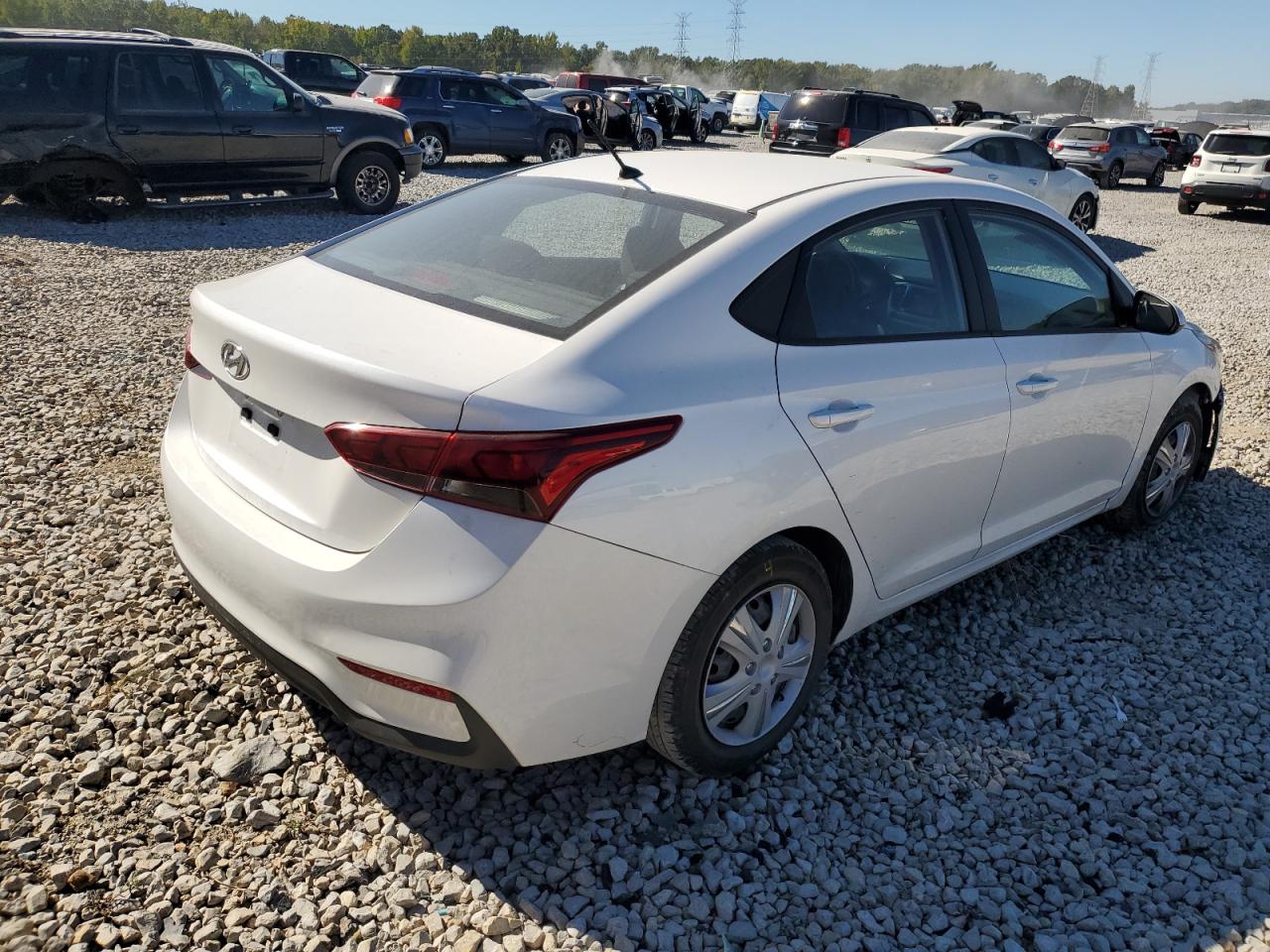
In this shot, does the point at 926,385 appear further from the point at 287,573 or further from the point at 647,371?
the point at 287,573

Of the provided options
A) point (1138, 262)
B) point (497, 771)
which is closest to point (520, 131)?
point (1138, 262)

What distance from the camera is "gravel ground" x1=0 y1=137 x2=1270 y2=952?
2406 millimetres

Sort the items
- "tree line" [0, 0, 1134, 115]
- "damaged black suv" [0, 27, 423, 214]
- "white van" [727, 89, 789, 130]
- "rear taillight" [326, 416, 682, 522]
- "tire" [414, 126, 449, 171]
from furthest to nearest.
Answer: "tree line" [0, 0, 1134, 115] → "white van" [727, 89, 789, 130] → "tire" [414, 126, 449, 171] → "damaged black suv" [0, 27, 423, 214] → "rear taillight" [326, 416, 682, 522]

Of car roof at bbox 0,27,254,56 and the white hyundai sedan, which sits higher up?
car roof at bbox 0,27,254,56

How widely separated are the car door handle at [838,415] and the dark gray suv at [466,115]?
15243 mm

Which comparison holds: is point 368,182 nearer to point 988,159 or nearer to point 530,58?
point 988,159

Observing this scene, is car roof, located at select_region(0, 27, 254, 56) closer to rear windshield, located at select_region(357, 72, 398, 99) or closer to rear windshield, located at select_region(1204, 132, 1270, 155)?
rear windshield, located at select_region(357, 72, 398, 99)

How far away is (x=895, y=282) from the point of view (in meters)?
3.18

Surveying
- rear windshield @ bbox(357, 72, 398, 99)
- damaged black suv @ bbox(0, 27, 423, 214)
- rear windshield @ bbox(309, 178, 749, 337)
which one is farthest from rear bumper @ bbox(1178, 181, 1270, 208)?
rear windshield @ bbox(309, 178, 749, 337)

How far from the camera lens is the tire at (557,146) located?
62.3 feet

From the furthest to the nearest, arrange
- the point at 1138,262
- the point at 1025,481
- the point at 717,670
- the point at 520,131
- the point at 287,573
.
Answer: the point at 520,131
the point at 1138,262
the point at 1025,481
the point at 717,670
the point at 287,573

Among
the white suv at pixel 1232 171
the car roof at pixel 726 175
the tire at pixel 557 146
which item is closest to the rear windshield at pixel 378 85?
the tire at pixel 557 146

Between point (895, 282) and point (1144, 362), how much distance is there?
160 centimetres

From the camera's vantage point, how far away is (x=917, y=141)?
13242mm
